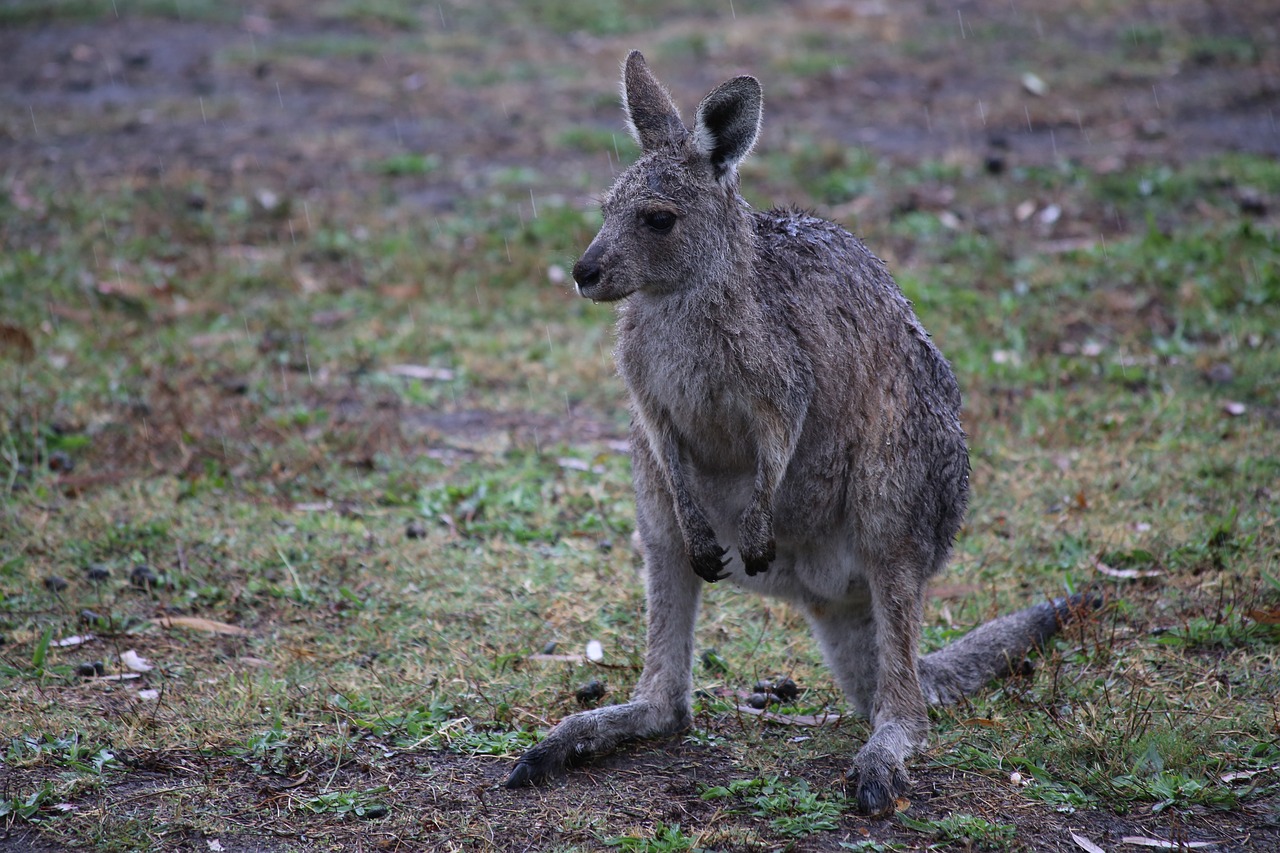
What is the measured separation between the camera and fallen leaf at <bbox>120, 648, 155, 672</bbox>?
4059 mm

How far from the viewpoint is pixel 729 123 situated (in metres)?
3.47

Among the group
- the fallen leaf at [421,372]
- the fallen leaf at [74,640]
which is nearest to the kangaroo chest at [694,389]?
the fallen leaf at [74,640]

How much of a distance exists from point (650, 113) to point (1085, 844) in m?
2.22

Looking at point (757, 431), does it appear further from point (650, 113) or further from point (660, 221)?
point (650, 113)

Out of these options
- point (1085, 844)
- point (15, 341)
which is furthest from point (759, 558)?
point (15, 341)

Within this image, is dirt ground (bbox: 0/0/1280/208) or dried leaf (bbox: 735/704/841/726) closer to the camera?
dried leaf (bbox: 735/704/841/726)

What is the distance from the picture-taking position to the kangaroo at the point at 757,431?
342cm

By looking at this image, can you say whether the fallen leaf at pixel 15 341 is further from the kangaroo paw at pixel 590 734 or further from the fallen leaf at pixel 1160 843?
the fallen leaf at pixel 1160 843

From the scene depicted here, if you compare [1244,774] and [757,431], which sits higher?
[757,431]

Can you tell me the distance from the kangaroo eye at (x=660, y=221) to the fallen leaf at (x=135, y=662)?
2.17 metres

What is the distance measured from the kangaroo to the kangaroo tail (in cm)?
3

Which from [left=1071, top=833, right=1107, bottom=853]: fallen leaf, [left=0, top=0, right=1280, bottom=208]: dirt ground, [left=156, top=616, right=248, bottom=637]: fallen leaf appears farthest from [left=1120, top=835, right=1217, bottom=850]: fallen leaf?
[left=0, top=0, right=1280, bottom=208]: dirt ground

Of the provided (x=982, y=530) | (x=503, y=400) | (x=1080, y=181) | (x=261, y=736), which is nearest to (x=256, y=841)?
(x=261, y=736)

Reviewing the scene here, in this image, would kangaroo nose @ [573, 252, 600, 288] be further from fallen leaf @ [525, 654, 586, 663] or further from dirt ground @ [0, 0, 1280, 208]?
dirt ground @ [0, 0, 1280, 208]
